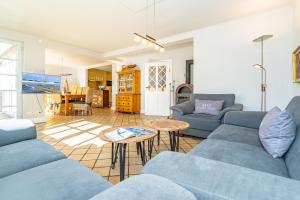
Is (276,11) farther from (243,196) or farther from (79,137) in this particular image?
(79,137)

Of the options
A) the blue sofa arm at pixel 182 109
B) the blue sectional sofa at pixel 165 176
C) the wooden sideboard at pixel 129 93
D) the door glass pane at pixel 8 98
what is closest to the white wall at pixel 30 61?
the door glass pane at pixel 8 98

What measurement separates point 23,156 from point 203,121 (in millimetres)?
2440

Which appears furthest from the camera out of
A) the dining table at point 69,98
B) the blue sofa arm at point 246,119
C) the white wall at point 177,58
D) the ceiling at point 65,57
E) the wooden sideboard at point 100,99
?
the wooden sideboard at point 100,99

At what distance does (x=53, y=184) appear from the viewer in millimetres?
770

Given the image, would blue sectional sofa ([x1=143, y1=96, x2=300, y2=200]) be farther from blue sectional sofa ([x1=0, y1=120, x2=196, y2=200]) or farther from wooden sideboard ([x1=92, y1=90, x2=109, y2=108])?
wooden sideboard ([x1=92, y1=90, x2=109, y2=108])

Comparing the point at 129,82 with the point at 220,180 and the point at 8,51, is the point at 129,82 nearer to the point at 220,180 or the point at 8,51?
the point at 8,51

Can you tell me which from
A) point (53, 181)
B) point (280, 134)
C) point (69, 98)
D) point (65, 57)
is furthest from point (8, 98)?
point (280, 134)

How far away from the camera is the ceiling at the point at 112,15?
2.79 m

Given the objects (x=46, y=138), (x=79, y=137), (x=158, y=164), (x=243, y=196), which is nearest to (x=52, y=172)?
(x=158, y=164)

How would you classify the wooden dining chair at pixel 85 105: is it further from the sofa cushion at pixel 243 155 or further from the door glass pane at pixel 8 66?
the sofa cushion at pixel 243 155

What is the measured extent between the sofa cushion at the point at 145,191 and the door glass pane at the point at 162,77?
499 cm

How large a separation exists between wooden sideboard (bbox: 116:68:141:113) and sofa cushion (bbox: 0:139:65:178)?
14.9 feet

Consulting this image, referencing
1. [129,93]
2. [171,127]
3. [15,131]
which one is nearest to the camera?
[15,131]

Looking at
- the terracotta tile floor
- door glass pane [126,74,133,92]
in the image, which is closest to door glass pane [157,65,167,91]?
door glass pane [126,74,133,92]
